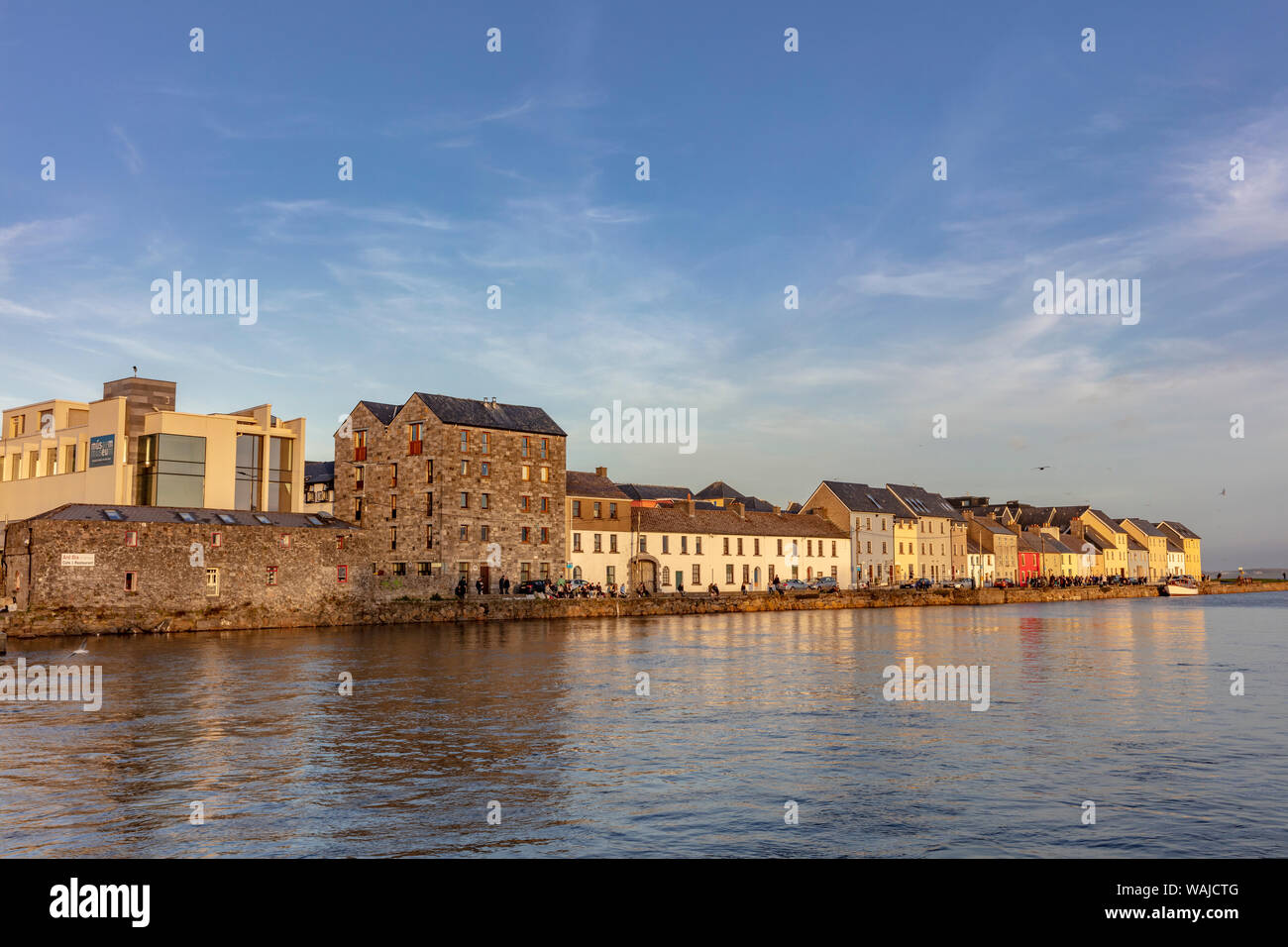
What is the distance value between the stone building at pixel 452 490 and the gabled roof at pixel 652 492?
39.0 metres

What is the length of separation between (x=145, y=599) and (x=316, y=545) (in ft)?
36.1

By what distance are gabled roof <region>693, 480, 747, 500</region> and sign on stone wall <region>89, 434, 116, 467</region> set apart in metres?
71.1

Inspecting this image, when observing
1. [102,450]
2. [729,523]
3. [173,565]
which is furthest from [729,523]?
[102,450]

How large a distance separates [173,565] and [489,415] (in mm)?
27297

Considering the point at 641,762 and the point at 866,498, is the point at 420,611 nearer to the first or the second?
the point at 641,762

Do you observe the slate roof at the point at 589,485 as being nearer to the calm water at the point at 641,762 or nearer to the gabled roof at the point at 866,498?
the gabled roof at the point at 866,498

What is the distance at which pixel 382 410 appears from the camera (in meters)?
79.8

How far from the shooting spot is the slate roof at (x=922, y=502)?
126m

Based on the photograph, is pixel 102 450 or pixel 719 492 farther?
pixel 719 492

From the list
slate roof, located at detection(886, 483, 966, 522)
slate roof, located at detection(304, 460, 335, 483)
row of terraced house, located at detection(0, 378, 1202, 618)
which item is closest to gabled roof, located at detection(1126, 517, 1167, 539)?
slate roof, located at detection(886, 483, 966, 522)

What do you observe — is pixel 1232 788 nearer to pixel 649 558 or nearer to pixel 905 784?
pixel 905 784

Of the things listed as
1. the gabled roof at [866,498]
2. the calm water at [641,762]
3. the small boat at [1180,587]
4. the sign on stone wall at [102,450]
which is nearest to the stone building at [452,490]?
the sign on stone wall at [102,450]
